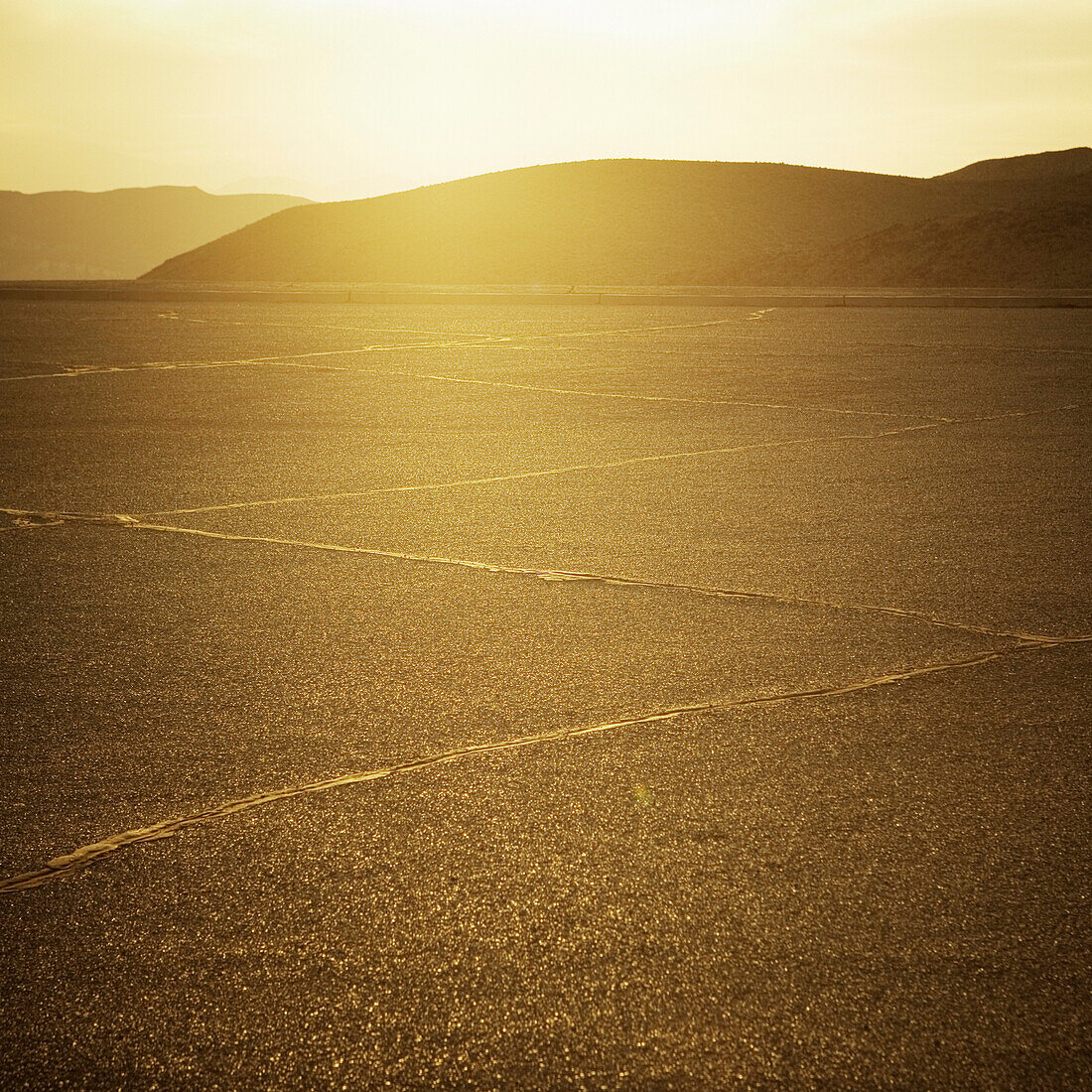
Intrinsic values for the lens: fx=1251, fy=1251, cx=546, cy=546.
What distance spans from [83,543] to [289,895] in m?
3.68

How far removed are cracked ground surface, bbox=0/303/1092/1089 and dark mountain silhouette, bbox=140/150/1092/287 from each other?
49.6m

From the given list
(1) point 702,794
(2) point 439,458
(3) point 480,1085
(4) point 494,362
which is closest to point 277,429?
(2) point 439,458

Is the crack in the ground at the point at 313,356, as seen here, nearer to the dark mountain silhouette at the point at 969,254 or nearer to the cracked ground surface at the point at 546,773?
the cracked ground surface at the point at 546,773

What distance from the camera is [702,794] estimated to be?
3205mm

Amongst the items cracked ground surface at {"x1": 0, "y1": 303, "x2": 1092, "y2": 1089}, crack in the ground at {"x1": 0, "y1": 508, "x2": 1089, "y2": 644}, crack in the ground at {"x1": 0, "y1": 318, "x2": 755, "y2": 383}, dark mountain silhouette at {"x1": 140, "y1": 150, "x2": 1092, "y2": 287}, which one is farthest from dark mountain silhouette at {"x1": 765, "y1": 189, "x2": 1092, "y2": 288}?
crack in the ground at {"x1": 0, "y1": 508, "x2": 1089, "y2": 644}

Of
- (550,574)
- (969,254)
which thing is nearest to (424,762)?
(550,574)

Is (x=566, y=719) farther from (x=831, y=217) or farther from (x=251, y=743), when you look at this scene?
(x=831, y=217)

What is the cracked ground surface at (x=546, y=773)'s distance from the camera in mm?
2268

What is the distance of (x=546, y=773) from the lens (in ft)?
11.0

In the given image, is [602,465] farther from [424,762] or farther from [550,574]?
[424,762]

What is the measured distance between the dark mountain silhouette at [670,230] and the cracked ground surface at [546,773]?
4961cm

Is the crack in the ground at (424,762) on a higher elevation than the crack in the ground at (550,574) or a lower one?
lower

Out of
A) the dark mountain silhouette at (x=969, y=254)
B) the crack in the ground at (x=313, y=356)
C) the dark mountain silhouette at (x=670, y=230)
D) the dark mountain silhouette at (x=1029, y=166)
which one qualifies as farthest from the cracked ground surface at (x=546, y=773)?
the dark mountain silhouette at (x=1029, y=166)

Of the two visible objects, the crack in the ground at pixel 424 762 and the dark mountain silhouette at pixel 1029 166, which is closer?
the crack in the ground at pixel 424 762
